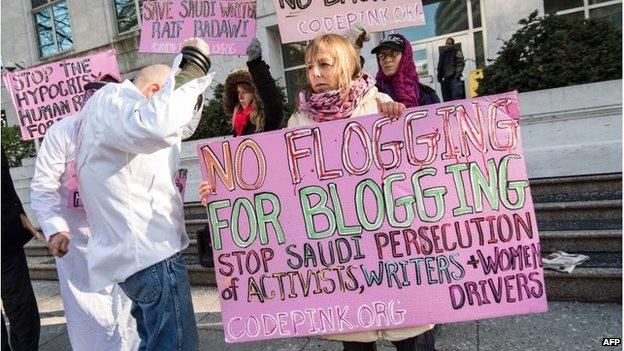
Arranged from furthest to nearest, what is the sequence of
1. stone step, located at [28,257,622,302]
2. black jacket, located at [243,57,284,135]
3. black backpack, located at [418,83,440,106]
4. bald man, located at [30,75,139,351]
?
stone step, located at [28,257,622,302] → black backpack, located at [418,83,440,106] → black jacket, located at [243,57,284,135] → bald man, located at [30,75,139,351]

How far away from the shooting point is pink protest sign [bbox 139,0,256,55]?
4297 mm

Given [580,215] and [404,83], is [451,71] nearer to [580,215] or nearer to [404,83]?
[580,215]

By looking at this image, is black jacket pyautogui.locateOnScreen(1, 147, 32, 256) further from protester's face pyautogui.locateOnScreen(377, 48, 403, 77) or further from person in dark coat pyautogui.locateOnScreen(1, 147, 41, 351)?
protester's face pyautogui.locateOnScreen(377, 48, 403, 77)

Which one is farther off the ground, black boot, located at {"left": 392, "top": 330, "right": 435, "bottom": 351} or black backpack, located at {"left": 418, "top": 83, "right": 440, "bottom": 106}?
black backpack, located at {"left": 418, "top": 83, "right": 440, "bottom": 106}

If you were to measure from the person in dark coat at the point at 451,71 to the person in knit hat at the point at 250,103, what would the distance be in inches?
239

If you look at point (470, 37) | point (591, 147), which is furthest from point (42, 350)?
point (470, 37)

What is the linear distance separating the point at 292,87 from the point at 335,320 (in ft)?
31.3

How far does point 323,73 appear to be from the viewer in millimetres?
1866

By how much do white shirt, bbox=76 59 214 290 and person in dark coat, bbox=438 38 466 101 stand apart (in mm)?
7542

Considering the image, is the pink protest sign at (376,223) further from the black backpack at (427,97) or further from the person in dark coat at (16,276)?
the person in dark coat at (16,276)

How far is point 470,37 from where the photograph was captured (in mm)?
9625

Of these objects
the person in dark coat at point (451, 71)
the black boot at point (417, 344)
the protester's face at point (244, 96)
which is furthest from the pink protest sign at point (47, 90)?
the person in dark coat at point (451, 71)

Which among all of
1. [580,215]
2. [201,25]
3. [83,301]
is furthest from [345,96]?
[580,215]

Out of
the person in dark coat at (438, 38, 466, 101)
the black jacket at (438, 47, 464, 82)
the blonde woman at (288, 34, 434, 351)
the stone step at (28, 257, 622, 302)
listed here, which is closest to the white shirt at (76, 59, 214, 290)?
the blonde woman at (288, 34, 434, 351)
